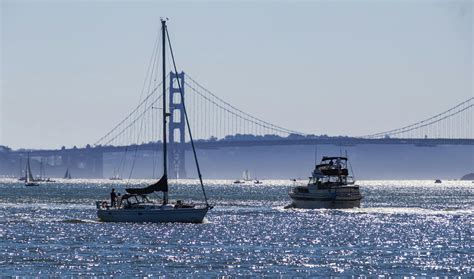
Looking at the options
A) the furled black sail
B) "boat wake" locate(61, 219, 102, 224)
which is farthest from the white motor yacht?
the furled black sail

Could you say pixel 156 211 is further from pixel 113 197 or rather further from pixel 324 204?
pixel 324 204

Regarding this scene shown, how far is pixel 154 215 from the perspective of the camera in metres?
69.5

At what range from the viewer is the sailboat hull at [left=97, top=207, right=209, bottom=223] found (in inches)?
2736

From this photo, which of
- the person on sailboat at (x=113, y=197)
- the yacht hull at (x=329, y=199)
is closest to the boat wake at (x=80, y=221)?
the person on sailboat at (x=113, y=197)

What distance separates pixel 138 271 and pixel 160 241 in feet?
42.3

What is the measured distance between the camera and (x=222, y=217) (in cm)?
8275

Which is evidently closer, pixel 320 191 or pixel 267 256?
pixel 267 256

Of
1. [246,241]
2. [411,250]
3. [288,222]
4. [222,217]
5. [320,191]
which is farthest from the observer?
[320,191]

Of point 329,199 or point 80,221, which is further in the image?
point 329,199

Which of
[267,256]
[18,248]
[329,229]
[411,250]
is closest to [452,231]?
[329,229]

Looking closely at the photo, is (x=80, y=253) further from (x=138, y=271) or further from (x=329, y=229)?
(x=329, y=229)

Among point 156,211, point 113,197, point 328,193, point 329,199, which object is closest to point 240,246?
point 156,211

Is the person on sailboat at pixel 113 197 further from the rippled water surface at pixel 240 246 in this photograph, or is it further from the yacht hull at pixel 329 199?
the yacht hull at pixel 329 199

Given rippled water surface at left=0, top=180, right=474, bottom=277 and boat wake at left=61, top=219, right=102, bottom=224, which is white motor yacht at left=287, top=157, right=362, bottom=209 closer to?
rippled water surface at left=0, top=180, right=474, bottom=277
